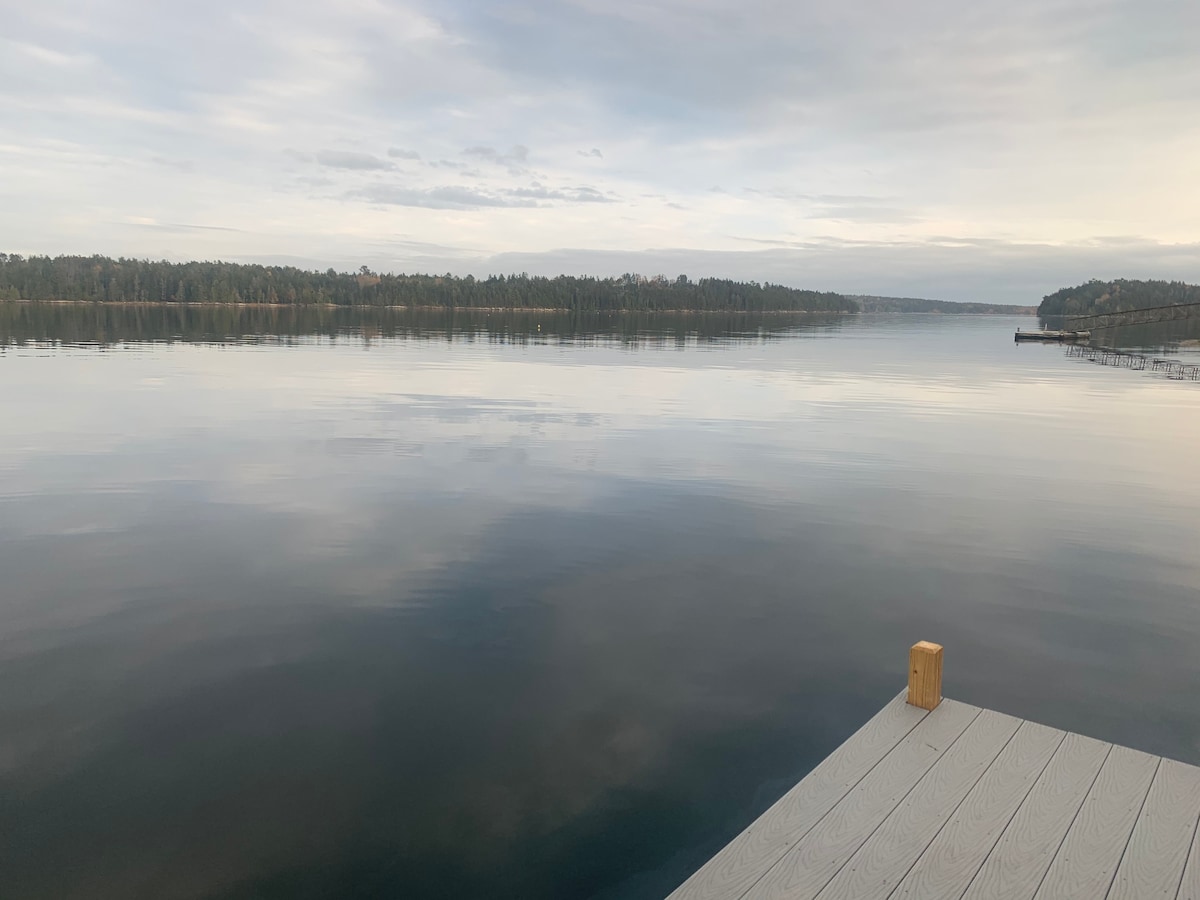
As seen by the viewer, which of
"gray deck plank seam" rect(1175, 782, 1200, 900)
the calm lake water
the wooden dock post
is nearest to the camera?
"gray deck plank seam" rect(1175, 782, 1200, 900)

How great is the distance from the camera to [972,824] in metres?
6.76

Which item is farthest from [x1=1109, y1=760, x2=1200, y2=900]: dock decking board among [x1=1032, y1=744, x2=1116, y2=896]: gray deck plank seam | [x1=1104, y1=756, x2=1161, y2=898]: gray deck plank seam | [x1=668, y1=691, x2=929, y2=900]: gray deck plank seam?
[x1=668, y1=691, x2=929, y2=900]: gray deck plank seam

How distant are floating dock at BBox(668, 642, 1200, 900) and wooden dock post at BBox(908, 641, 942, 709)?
0.95 ft

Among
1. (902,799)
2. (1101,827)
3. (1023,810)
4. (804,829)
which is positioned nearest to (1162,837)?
(1101,827)

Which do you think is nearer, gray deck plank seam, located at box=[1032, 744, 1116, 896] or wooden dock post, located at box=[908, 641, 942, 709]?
gray deck plank seam, located at box=[1032, 744, 1116, 896]

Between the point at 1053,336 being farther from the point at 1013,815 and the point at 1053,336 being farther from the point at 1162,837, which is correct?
the point at 1013,815

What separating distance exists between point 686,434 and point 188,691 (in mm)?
20399

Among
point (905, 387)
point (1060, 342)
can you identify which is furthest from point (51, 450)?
point (1060, 342)

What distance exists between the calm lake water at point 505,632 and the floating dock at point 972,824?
99 centimetres

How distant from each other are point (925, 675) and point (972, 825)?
211 centimetres

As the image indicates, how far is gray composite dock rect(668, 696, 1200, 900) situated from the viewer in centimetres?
604

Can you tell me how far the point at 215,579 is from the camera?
43.2ft

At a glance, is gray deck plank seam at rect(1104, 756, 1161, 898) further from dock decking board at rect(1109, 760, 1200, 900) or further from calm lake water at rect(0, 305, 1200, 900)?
calm lake water at rect(0, 305, 1200, 900)

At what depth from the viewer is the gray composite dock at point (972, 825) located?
604cm
